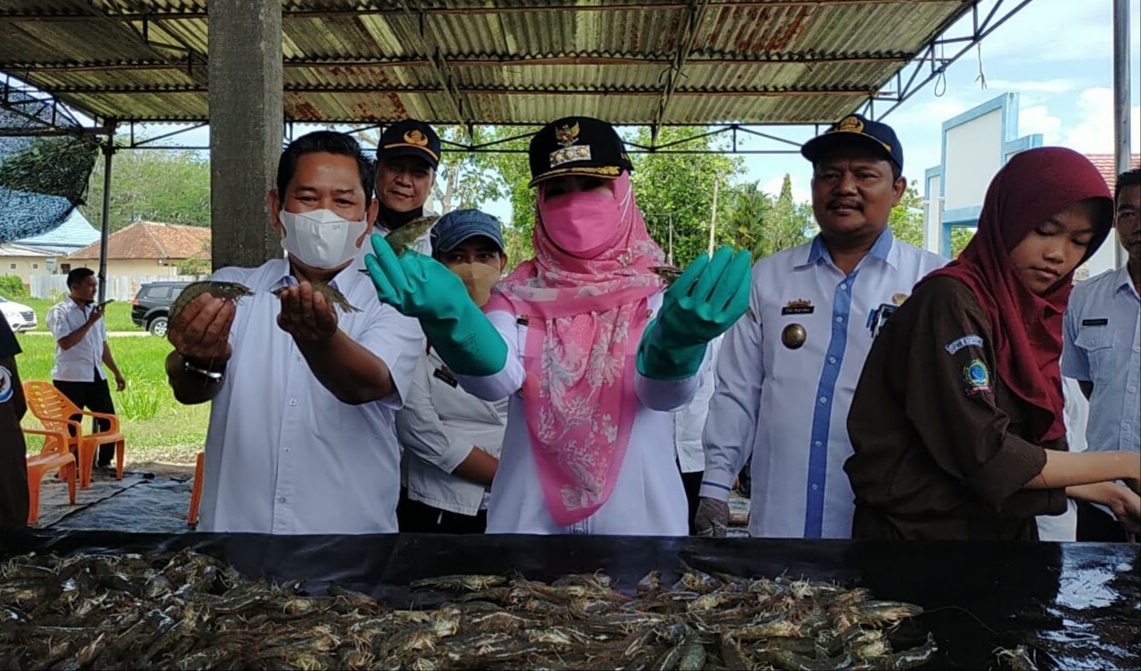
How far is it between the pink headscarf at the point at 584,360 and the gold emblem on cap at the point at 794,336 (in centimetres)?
78

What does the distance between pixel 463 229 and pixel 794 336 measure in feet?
4.46

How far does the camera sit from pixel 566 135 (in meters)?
2.15

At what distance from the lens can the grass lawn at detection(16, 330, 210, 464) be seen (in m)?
9.48

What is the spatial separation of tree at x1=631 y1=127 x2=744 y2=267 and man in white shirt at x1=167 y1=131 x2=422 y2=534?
68.6 ft

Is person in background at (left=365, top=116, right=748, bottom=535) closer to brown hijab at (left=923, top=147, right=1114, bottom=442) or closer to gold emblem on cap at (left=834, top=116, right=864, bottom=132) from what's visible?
brown hijab at (left=923, top=147, right=1114, bottom=442)

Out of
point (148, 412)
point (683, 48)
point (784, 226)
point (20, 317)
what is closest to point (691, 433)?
point (683, 48)

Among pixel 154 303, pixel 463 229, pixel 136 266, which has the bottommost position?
pixel 154 303

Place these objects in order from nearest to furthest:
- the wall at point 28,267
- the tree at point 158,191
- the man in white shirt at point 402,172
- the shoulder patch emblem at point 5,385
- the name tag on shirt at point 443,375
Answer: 1. the shoulder patch emblem at point 5,385
2. the name tag on shirt at point 443,375
3. the man in white shirt at point 402,172
4. the wall at point 28,267
5. the tree at point 158,191

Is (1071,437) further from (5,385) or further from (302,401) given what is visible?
(5,385)

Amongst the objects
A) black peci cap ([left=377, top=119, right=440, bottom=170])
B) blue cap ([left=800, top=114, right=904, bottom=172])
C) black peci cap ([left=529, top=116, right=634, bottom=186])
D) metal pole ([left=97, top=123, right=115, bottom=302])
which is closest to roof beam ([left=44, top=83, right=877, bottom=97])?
metal pole ([left=97, top=123, right=115, bottom=302])

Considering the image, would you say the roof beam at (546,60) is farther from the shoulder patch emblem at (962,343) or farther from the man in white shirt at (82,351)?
the shoulder patch emblem at (962,343)

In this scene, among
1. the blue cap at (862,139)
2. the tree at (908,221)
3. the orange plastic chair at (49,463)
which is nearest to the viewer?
the blue cap at (862,139)

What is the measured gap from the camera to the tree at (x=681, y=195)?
78.7ft

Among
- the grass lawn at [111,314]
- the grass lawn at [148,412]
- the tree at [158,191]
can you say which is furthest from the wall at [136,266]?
the grass lawn at [148,412]
